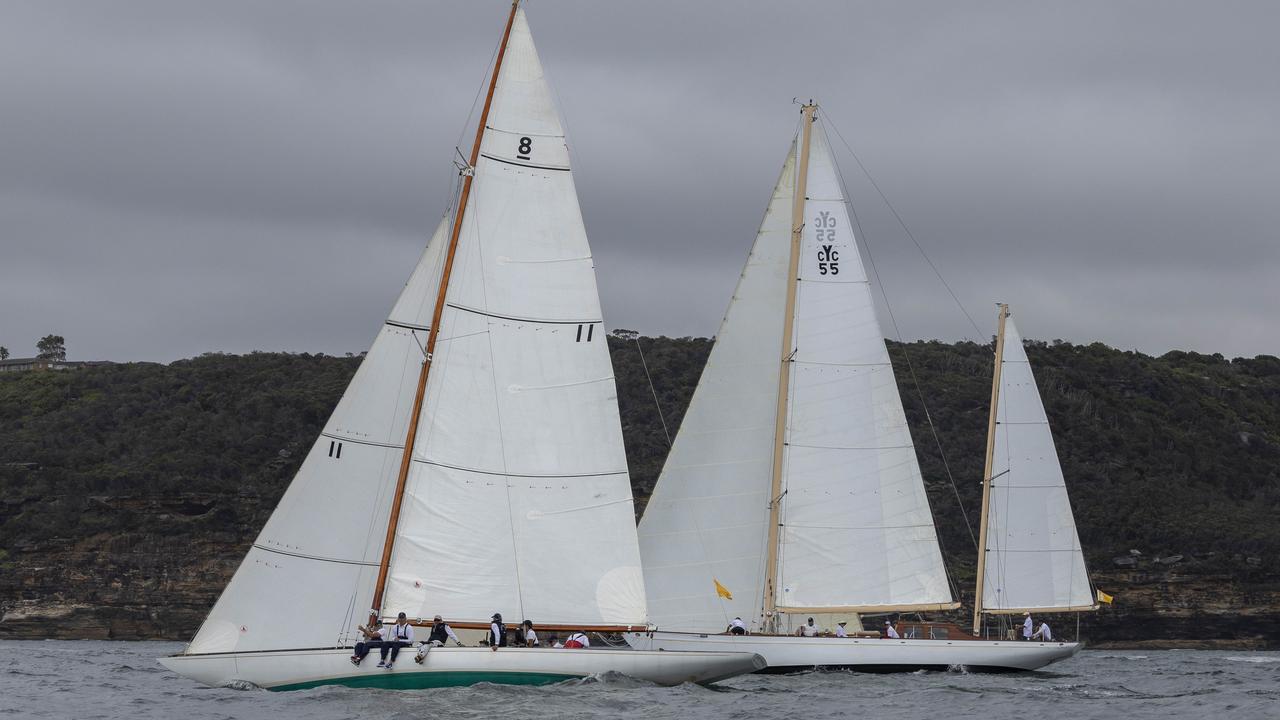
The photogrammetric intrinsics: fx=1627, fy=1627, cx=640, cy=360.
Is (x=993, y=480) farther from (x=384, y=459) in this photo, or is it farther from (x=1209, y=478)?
(x=1209, y=478)

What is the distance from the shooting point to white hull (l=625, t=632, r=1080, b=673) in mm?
32281

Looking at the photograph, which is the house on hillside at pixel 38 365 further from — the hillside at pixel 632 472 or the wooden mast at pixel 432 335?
the wooden mast at pixel 432 335

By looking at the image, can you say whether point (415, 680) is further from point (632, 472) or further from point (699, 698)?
point (632, 472)

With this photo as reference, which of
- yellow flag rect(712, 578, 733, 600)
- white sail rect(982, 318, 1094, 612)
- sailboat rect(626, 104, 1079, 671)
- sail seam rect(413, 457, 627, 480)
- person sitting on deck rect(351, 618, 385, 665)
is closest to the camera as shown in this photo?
person sitting on deck rect(351, 618, 385, 665)

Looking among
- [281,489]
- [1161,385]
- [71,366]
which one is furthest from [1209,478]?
[71,366]

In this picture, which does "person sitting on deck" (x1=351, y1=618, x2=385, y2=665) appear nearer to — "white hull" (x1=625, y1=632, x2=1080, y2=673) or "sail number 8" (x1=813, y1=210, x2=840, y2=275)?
"white hull" (x1=625, y1=632, x2=1080, y2=673)

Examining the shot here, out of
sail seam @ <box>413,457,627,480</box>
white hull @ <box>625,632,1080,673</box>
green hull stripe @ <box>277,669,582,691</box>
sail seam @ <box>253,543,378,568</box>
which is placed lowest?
green hull stripe @ <box>277,669,582,691</box>

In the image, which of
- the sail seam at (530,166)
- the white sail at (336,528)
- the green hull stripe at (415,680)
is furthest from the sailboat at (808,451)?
the green hull stripe at (415,680)

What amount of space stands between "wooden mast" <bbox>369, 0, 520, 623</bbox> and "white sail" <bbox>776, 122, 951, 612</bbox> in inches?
414

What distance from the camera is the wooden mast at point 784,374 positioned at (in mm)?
34906

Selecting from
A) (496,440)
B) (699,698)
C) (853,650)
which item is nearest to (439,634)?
(496,440)

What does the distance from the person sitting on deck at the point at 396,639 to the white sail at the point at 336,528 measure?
76cm

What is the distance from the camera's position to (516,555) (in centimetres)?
2675

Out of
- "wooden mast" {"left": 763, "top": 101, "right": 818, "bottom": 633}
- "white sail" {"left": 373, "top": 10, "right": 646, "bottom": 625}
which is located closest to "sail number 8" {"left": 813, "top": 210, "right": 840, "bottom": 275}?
"wooden mast" {"left": 763, "top": 101, "right": 818, "bottom": 633}
